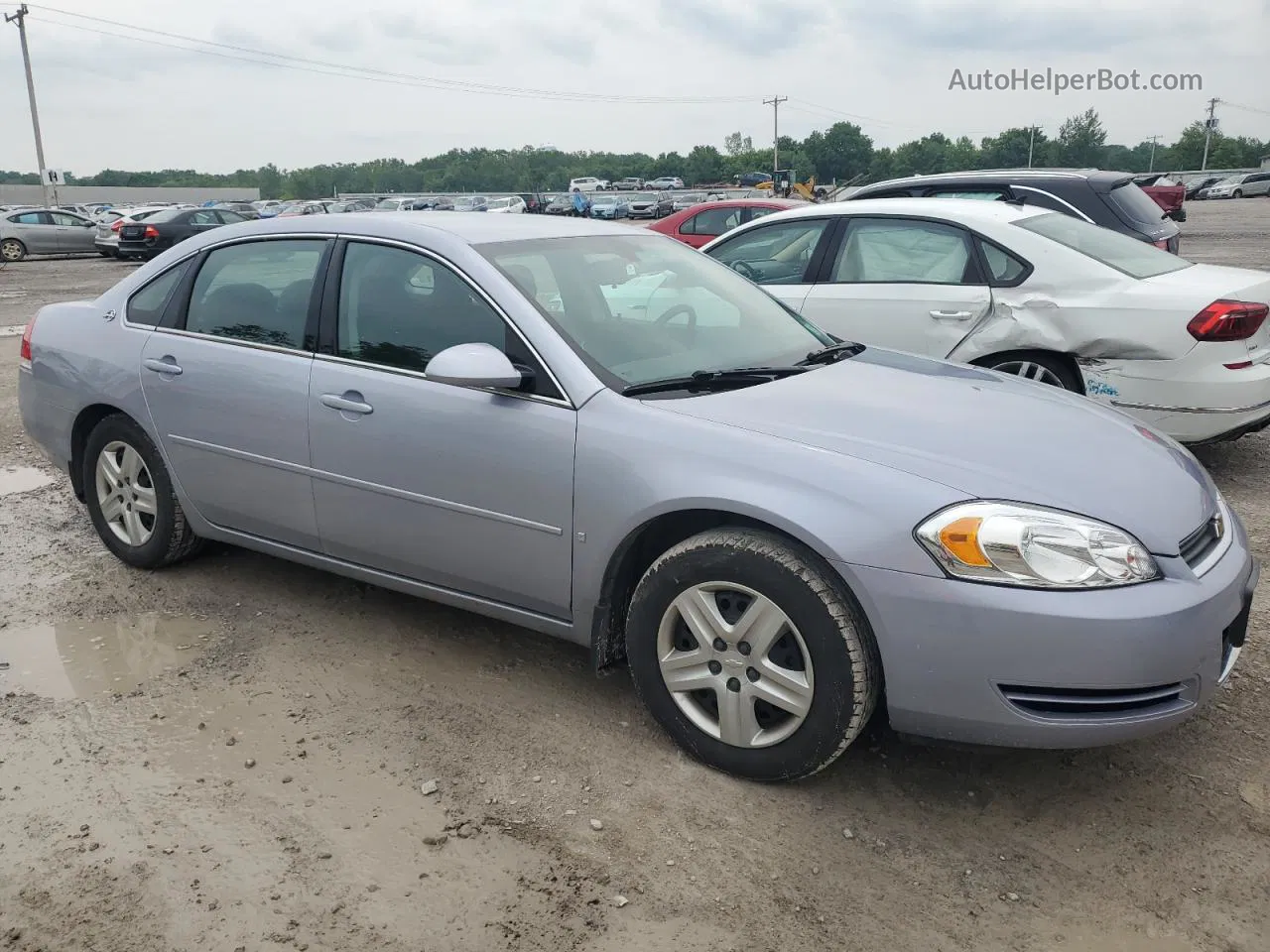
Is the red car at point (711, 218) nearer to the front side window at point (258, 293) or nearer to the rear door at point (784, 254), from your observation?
the rear door at point (784, 254)

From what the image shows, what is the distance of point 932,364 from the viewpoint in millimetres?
3863

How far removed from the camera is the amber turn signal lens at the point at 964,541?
2613 millimetres

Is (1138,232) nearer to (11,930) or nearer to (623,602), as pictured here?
(623,602)

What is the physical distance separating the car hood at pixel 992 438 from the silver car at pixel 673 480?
0.01 metres

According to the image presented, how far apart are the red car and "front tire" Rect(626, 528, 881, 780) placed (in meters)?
11.1

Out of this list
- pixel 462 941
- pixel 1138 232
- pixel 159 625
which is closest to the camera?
pixel 462 941

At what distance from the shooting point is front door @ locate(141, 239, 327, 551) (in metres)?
3.86

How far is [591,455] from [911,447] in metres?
0.90

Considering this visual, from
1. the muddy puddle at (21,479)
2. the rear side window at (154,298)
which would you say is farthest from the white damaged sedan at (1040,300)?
the muddy puddle at (21,479)

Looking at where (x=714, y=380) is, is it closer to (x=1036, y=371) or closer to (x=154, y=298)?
(x=154, y=298)

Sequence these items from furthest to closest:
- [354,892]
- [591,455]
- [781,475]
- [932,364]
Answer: [932,364] → [591,455] → [781,475] → [354,892]

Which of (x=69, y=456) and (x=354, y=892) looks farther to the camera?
(x=69, y=456)

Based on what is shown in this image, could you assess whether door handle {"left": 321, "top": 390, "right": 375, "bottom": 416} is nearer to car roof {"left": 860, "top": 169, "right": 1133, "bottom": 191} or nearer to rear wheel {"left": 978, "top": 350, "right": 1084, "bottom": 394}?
rear wheel {"left": 978, "top": 350, "right": 1084, "bottom": 394}

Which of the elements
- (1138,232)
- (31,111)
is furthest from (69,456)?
(31,111)
